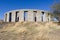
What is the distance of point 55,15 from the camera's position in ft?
65.6

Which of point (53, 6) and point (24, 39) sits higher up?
point (53, 6)

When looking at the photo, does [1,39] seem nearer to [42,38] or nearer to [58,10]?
[42,38]

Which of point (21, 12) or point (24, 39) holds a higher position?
point (21, 12)

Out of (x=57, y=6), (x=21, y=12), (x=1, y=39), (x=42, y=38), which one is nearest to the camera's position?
(x=42, y=38)

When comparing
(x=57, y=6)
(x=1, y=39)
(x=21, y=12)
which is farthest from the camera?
(x=21, y=12)

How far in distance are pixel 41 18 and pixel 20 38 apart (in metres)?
33.1

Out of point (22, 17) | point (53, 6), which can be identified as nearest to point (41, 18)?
point (22, 17)

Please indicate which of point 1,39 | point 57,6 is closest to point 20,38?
point 1,39

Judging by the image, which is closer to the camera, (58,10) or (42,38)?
(42,38)

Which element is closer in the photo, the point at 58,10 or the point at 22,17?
the point at 58,10

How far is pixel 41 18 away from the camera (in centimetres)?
4056

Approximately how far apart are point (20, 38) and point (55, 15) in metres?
13.0

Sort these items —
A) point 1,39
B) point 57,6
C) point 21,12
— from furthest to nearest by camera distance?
point 21,12
point 57,6
point 1,39

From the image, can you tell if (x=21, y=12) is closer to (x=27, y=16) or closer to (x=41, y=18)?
(x=27, y=16)
